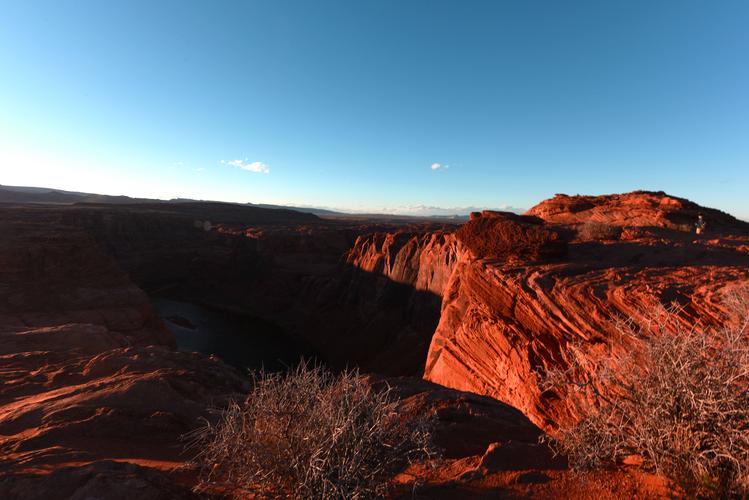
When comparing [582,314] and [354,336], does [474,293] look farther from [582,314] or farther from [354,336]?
[354,336]

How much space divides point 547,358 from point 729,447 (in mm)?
8274

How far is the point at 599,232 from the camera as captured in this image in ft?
46.8

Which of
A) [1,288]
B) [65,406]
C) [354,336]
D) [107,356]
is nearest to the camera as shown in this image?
[65,406]

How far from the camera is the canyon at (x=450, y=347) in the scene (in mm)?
5152

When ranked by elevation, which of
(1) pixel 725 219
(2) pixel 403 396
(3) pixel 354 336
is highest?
(1) pixel 725 219

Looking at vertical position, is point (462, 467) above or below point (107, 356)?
above

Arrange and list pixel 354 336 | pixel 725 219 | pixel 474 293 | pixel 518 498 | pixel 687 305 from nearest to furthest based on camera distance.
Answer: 1. pixel 518 498
2. pixel 687 305
3. pixel 474 293
4. pixel 725 219
5. pixel 354 336

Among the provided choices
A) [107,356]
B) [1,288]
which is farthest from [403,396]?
[1,288]

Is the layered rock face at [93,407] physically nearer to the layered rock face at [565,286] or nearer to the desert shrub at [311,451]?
the desert shrub at [311,451]

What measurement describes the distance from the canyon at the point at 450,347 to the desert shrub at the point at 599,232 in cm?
5

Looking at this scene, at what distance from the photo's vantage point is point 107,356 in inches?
455

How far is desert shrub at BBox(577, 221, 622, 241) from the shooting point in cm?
1416

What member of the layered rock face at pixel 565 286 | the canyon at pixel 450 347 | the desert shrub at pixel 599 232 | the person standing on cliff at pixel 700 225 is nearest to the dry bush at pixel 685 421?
the canyon at pixel 450 347

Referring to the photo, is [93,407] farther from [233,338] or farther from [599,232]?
[233,338]
